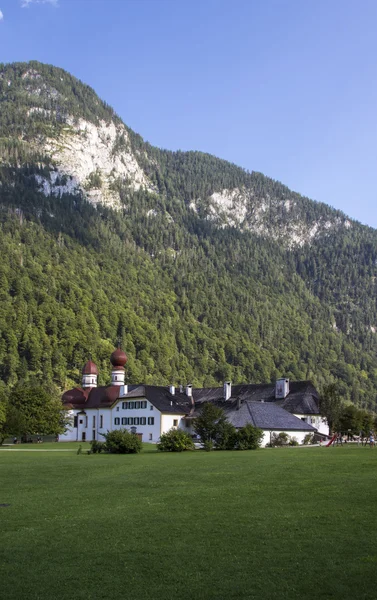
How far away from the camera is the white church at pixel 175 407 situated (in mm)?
78062

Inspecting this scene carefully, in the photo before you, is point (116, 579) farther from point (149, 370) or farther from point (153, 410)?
point (149, 370)

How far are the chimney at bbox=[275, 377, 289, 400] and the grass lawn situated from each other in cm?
6708

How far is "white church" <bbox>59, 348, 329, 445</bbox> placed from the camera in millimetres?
78062

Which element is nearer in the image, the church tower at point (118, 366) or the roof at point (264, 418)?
the roof at point (264, 418)

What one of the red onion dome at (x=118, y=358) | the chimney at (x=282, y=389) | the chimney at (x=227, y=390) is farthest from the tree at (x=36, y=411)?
the chimney at (x=282, y=389)

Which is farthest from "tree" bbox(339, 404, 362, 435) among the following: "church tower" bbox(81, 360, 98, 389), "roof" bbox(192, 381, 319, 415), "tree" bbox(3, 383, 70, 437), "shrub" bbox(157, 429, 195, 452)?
"church tower" bbox(81, 360, 98, 389)

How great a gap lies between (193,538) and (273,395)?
271 feet

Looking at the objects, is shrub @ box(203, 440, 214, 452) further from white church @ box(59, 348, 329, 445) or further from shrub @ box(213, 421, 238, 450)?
→ white church @ box(59, 348, 329, 445)

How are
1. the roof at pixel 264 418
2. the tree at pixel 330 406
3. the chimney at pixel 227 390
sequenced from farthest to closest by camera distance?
the chimney at pixel 227 390
the tree at pixel 330 406
the roof at pixel 264 418

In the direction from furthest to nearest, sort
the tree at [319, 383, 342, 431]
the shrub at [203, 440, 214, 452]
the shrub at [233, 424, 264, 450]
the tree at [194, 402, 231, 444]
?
the tree at [319, 383, 342, 431]
the tree at [194, 402, 231, 444]
the shrub at [233, 424, 264, 450]
the shrub at [203, 440, 214, 452]

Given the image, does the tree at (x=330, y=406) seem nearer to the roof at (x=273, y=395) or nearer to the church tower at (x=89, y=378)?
the roof at (x=273, y=395)

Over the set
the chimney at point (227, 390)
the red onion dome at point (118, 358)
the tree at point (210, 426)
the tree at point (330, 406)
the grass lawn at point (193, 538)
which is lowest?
the grass lawn at point (193, 538)

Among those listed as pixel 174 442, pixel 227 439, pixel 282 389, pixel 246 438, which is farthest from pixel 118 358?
pixel 174 442

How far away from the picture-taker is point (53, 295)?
18500cm
